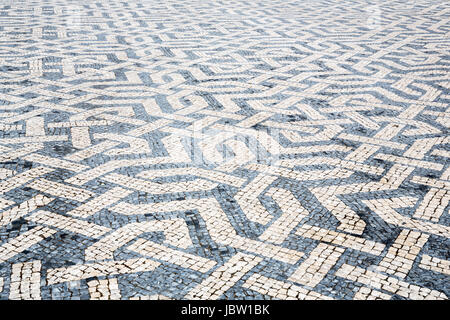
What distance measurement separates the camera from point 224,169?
9.73 feet

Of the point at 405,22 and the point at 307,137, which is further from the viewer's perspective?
the point at 405,22

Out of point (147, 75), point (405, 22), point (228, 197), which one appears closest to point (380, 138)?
point (228, 197)

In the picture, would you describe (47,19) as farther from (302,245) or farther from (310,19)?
(302,245)

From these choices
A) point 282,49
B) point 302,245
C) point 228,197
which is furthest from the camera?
point 282,49

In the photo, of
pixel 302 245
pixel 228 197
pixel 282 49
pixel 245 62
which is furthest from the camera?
pixel 282 49

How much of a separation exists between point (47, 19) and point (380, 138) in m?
5.44

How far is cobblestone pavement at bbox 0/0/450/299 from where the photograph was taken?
2102mm

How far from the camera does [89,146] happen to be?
10.7 feet

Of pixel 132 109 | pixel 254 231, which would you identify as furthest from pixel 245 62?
pixel 254 231

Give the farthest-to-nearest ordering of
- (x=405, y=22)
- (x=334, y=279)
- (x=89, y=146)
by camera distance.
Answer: (x=405, y=22) < (x=89, y=146) < (x=334, y=279)

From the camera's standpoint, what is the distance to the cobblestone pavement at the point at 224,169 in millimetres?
2102

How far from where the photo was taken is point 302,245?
2.28 meters

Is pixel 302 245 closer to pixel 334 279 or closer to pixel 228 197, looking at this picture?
pixel 334 279

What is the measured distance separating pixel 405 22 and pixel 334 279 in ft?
19.1
